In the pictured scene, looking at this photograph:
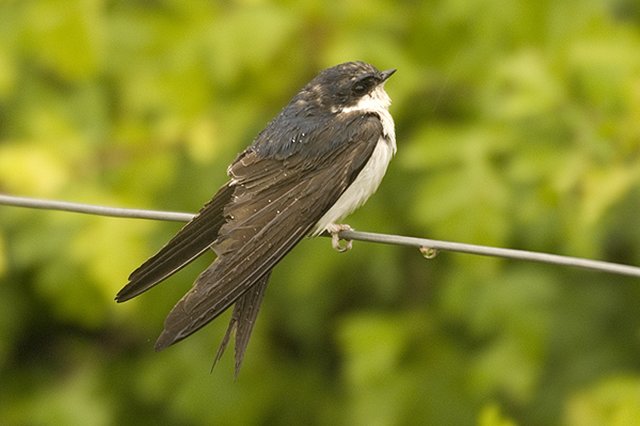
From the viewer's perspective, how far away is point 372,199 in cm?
441

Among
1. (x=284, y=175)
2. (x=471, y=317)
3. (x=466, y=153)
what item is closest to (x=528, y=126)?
(x=466, y=153)

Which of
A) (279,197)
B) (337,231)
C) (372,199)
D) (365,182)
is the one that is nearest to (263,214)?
(279,197)

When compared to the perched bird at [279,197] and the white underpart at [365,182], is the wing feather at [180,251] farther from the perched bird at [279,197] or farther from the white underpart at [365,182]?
the white underpart at [365,182]

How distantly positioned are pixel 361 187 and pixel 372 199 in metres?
0.96

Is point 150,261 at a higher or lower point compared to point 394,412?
higher

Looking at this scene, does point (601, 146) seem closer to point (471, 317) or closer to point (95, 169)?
point (471, 317)

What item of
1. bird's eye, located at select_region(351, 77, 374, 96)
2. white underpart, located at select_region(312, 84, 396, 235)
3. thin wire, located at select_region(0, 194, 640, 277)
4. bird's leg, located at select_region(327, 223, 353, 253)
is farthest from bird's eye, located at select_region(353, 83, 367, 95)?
thin wire, located at select_region(0, 194, 640, 277)

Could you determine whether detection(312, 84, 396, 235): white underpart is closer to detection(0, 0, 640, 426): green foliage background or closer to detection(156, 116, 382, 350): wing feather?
detection(156, 116, 382, 350): wing feather

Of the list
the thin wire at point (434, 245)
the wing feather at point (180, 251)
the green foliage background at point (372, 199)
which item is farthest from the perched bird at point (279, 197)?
the green foliage background at point (372, 199)

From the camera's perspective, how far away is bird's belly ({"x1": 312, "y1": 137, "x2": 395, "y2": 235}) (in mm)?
3418

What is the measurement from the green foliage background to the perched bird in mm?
378

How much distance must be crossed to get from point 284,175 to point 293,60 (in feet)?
3.61

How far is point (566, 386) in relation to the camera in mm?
4555

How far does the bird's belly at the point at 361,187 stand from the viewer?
3.42 m
